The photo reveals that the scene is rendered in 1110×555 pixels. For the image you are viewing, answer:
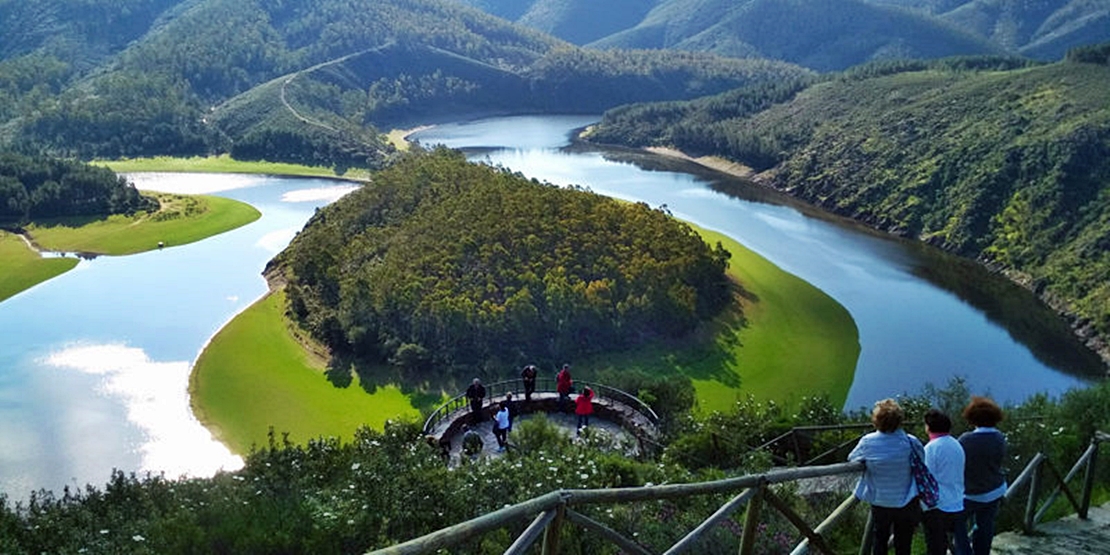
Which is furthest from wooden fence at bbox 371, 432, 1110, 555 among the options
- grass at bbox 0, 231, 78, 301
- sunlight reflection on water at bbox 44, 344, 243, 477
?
grass at bbox 0, 231, 78, 301

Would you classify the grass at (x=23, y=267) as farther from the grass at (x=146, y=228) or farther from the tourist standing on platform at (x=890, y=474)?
the tourist standing on platform at (x=890, y=474)

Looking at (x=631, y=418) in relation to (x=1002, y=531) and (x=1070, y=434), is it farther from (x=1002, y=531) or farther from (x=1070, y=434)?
(x=1002, y=531)

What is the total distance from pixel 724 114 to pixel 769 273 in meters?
88.8

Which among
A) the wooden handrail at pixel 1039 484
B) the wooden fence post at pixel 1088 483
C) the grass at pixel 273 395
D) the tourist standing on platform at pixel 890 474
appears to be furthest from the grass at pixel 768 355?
the tourist standing on platform at pixel 890 474

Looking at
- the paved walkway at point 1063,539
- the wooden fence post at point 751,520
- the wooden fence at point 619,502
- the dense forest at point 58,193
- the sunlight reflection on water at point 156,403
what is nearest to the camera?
the wooden fence at point 619,502

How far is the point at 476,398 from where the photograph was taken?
27078 mm

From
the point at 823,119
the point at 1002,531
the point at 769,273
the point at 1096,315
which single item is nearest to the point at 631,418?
the point at 1002,531

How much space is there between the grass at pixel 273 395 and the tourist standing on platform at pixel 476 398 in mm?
10531

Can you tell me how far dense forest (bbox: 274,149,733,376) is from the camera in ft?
157

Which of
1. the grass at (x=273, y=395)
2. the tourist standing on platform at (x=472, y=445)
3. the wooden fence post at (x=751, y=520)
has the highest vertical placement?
the wooden fence post at (x=751, y=520)

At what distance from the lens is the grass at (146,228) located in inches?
3051

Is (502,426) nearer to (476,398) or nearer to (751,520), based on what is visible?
(476,398)

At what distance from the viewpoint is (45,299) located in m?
60.7

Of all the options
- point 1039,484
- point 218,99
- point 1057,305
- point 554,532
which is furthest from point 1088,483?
point 218,99
